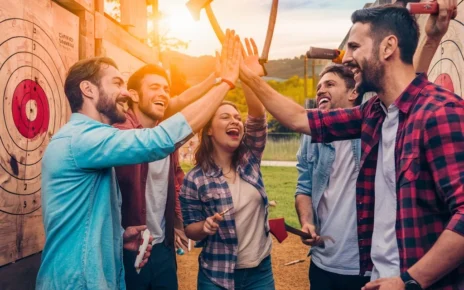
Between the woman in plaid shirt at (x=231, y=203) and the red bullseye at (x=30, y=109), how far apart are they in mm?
1293

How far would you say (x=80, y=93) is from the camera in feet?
8.48

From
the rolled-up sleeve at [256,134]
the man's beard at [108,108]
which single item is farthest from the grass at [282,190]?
the man's beard at [108,108]

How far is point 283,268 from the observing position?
277 inches

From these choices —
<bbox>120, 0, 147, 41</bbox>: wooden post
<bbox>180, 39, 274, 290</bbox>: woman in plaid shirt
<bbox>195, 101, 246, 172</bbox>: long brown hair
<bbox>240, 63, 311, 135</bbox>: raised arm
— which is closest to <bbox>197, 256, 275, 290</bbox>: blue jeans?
<bbox>180, 39, 274, 290</bbox>: woman in plaid shirt

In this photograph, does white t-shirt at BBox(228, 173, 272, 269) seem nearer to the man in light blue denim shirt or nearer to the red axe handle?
the man in light blue denim shirt

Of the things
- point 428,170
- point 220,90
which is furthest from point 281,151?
point 428,170

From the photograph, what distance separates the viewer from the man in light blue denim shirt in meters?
3.04

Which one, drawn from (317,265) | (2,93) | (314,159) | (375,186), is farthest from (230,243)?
(2,93)

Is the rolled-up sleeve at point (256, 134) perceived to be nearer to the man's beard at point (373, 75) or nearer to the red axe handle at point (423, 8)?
the man's beard at point (373, 75)

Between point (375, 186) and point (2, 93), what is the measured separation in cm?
253

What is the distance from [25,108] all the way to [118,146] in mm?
1505

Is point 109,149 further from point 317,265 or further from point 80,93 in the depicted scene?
point 317,265

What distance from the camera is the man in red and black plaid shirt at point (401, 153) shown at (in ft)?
5.63

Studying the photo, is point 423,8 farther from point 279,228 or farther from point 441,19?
point 279,228
